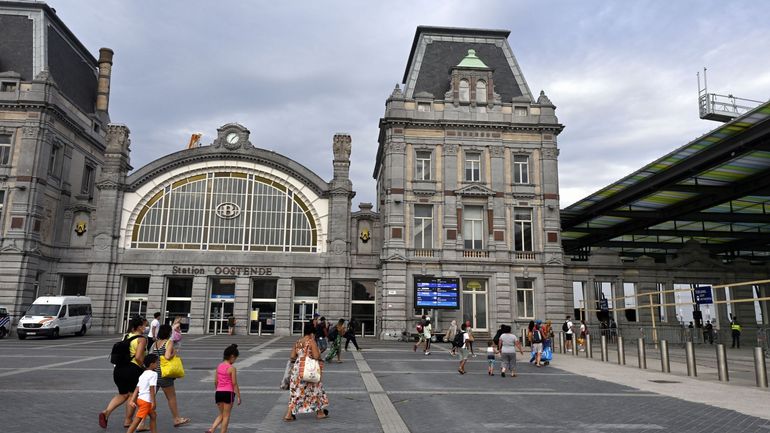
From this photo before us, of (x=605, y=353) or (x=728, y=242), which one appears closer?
(x=605, y=353)

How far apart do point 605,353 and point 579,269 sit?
50.6 feet

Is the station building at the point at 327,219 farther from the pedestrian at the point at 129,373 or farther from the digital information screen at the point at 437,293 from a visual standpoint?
the pedestrian at the point at 129,373

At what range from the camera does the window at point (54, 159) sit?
3991 centimetres

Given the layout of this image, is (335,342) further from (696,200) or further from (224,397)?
(696,200)

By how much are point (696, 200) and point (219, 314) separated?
114ft

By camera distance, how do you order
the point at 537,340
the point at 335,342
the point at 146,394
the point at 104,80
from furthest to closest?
the point at 104,80
the point at 537,340
the point at 335,342
the point at 146,394

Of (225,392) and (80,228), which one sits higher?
(80,228)

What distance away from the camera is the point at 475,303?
36969 mm

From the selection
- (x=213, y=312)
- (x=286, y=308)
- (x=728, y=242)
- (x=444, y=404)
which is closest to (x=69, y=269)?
(x=213, y=312)

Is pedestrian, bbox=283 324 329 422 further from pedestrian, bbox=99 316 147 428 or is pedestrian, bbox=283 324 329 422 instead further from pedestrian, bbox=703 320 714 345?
pedestrian, bbox=703 320 714 345

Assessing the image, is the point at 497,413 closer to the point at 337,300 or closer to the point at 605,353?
the point at 605,353

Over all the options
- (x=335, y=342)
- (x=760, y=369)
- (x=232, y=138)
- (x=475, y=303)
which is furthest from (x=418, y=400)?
(x=232, y=138)

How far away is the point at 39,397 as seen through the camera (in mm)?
12414

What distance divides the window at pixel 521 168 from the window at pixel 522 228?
7.40 ft
